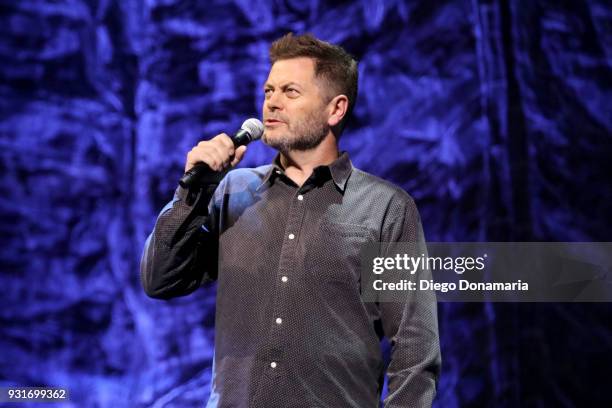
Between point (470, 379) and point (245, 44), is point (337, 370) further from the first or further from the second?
point (245, 44)

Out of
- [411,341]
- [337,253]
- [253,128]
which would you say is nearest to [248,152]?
[253,128]

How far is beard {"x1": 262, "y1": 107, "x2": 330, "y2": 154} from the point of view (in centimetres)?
159

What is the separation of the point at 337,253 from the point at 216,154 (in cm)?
32

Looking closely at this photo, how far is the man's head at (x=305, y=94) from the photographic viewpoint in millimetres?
1597

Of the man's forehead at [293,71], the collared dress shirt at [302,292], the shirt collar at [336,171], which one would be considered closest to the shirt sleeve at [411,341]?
the collared dress shirt at [302,292]

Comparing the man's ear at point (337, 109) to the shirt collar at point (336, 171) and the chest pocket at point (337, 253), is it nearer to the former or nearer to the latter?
the shirt collar at point (336, 171)

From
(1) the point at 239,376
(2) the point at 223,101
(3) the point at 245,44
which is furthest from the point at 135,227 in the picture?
(1) the point at 239,376

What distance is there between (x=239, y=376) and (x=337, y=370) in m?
0.19

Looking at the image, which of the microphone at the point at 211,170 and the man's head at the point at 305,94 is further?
the man's head at the point at 305,94

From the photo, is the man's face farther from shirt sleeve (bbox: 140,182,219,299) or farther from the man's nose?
shirt sleeve (bbox: 140,182,219,299)

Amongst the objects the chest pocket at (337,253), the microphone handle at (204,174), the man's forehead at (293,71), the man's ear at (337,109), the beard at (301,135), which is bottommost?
the chest pocket at (337,253)

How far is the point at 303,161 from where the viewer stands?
1.64 meters

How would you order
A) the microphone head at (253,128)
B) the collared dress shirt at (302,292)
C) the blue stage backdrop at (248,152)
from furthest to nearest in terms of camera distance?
Answer: the blue stage backdrop at (248,152) < the microphone head at (253,128) < the collared dress shirt at (302,292)

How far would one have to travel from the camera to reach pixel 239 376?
140cm
